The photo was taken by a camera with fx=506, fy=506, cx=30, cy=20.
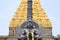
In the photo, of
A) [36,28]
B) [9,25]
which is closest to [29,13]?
[36,28]

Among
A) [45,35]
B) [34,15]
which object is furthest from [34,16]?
[45,35]

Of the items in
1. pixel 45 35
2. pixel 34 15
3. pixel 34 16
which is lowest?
pixel 45 35

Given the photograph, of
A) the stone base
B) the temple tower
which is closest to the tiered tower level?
the temple tower

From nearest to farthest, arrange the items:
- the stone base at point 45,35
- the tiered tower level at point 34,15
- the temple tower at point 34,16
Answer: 1. the stone base at point 45,35
2. the temple tower at point 34,16
3. the tiered tower level at point 34,15

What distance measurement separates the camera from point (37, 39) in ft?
152

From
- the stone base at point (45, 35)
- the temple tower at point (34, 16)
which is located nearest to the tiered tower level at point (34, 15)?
the temple tower at point (34, 16)

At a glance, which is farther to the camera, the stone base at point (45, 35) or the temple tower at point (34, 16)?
the temple tower at point (34, 16)

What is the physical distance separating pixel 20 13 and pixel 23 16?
0.61m

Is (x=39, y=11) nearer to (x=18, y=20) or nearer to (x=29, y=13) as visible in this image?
(x=18, y=20)

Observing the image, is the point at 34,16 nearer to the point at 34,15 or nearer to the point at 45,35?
the point at 34,15

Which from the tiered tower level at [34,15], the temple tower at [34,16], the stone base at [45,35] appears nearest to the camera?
the stone base at [45,35]

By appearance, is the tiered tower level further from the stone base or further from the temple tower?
the stone base

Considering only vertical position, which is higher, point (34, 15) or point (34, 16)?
point (34, 15)

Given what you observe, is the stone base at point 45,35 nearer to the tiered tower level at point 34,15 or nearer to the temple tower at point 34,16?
the temple tower at point 34,16
